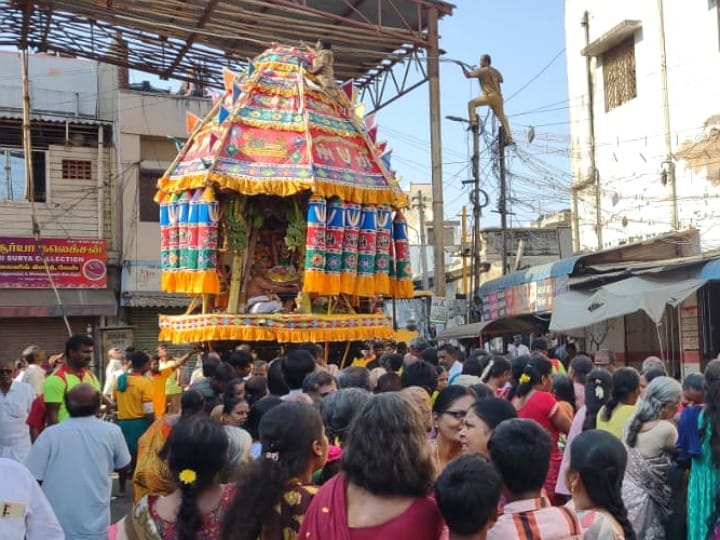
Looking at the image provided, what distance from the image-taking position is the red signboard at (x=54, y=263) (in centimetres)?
1995

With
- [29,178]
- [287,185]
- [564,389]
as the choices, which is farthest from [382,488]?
[29,178]

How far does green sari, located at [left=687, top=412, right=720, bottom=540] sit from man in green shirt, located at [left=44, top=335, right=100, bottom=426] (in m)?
4.71

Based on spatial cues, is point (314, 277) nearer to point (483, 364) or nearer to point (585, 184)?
point (483, 364)

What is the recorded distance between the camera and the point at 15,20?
18453 millimetres

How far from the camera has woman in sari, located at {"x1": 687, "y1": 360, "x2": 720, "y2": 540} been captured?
482cm

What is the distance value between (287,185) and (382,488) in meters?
10.7

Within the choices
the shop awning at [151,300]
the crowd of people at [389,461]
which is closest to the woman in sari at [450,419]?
the crowd of people at [389,461]

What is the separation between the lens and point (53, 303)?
20.3m

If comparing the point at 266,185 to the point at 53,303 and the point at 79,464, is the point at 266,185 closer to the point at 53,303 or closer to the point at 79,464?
the point at 79,464

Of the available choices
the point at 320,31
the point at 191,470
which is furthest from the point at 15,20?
the point at 191,470

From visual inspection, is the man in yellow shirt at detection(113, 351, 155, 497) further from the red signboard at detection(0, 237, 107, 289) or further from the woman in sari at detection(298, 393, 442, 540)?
the red signboard at detection(0, 237, 107, 289)

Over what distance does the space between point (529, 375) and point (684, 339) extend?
9415 mm

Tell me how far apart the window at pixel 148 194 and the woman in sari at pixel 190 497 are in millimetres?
18912

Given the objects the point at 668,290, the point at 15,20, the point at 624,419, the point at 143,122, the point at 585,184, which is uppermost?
the point at 15,20
